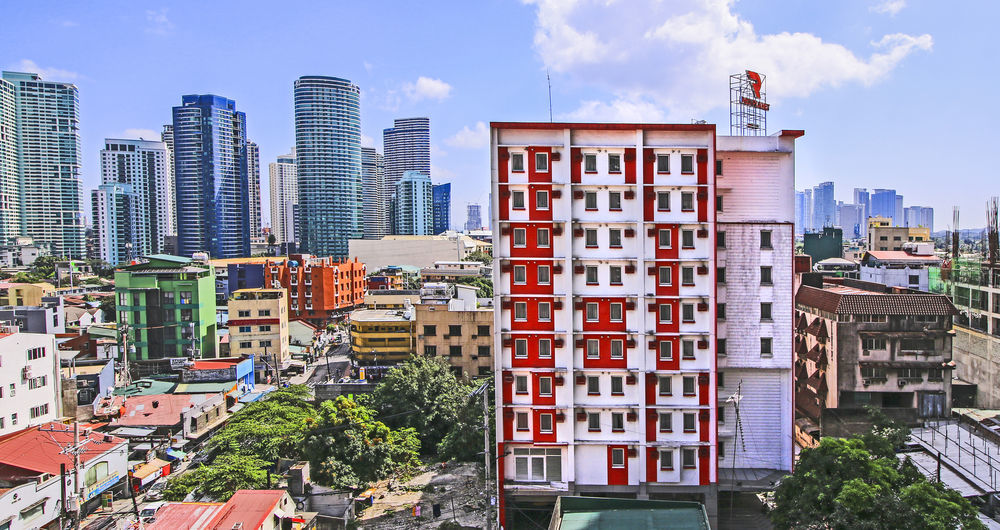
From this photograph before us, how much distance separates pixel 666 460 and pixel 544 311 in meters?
8.21

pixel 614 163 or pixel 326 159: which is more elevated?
pixel 326 159

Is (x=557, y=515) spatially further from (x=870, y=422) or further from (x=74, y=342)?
(x=74, y=342)

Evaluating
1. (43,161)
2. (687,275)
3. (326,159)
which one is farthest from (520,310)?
(43,161)

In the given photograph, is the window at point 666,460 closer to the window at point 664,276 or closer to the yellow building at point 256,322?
the window at point 664,276

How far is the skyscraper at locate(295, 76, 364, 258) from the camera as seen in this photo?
151 m

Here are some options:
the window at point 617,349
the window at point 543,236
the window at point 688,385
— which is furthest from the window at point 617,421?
the window at point 543,236

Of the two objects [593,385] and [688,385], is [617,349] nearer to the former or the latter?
[593,385]

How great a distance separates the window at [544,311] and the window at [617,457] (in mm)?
6364

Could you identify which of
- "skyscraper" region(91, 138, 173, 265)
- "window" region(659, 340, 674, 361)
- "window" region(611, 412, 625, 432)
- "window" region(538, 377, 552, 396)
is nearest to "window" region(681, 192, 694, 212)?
"window" region(659, 340, 674, 361)

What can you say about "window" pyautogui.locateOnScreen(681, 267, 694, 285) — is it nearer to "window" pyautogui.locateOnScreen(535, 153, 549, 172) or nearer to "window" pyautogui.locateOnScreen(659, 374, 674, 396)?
"window" pyautogui.locateOnScreen(659, 374, 674, 396)

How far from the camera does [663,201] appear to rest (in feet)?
95.0

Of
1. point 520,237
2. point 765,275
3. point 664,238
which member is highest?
point 520,237

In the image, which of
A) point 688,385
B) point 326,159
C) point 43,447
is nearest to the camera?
point 688,385

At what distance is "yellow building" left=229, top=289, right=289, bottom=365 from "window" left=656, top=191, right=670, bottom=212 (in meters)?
48.0
